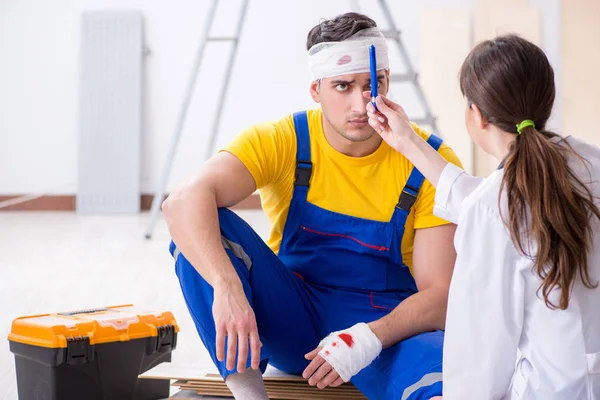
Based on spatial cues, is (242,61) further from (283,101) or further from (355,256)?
(355,256)

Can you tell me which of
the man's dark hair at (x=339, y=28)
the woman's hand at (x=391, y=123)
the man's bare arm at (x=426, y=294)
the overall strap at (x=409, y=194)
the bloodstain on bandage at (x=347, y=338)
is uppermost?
the man's dark hair at (x=339, y=28)

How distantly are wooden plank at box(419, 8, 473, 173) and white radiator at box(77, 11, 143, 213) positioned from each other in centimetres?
249

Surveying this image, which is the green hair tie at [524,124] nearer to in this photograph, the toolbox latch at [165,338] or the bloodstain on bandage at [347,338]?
the bloodstain on bandage at [347,338]

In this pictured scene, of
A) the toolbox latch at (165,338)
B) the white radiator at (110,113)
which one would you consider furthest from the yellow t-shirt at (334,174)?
the white radiator at (110,113)

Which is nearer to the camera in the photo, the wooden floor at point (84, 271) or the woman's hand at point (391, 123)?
the woman's hand at point (391, 123)

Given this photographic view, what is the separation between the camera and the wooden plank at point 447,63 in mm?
6895

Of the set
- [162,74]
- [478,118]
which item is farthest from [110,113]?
[478,118]

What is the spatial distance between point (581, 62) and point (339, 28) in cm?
513

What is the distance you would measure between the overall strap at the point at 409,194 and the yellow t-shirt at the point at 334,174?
16mm

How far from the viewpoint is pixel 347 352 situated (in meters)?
1.88

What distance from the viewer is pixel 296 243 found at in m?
2.29

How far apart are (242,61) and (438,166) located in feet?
17.4

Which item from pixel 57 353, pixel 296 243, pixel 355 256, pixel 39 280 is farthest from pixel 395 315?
pixel 39 280

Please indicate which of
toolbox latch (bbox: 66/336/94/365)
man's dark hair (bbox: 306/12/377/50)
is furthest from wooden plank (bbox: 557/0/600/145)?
toolbox latch (bbox: 66/336/94/365)
